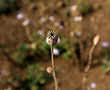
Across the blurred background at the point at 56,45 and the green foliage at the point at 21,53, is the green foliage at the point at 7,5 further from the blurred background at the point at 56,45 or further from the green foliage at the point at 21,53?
the green foliage at the point at 21,53

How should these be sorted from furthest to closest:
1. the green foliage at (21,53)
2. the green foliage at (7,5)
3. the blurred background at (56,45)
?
1. the green foliage at (7,5)
2. the green foliage at (21,53)
3. the blurred background at (56,45)

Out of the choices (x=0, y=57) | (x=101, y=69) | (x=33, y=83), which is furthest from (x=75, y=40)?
(x=0, y=57)

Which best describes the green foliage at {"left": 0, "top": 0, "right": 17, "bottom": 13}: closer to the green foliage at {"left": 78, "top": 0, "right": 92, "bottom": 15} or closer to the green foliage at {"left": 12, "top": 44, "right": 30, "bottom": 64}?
the green foliage at {"left": 12, "top": 44, "right": 30, "bottom": 64}

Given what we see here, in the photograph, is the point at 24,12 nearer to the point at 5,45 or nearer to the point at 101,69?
the point at 5,45

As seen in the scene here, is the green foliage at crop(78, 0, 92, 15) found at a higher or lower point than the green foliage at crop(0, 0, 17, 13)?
lower

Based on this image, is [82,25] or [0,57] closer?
[0,57]

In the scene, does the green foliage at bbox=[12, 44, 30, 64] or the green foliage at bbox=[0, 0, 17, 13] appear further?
the green foliage at bbox=[0, 0, 17, 13]

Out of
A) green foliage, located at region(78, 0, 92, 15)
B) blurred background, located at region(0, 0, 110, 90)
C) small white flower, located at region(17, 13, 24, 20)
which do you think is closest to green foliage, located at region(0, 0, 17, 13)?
blurred background, located at region(0, 0, 110, 90)

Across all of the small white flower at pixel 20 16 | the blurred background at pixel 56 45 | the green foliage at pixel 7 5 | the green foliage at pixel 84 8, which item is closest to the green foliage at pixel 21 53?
the blurred background at pixel 56 45
